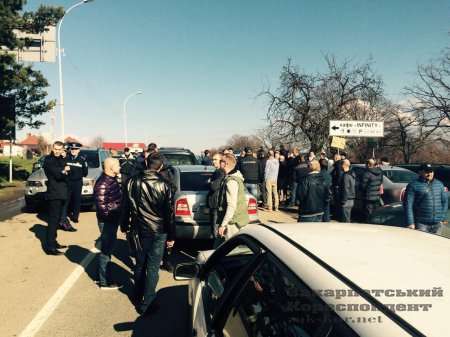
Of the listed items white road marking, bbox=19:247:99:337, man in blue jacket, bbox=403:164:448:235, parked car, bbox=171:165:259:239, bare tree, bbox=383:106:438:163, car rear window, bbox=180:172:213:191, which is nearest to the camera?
white road marking, bbox=19:247:99:337

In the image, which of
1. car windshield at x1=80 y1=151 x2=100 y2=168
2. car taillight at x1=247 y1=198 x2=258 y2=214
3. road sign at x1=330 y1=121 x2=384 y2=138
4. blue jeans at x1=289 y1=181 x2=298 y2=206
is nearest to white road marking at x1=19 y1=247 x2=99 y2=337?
car taillight at x1=247 y1=198 x2=258 y2=214

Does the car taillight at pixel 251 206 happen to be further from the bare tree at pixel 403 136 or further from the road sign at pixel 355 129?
the bare tree at pixel 403 136

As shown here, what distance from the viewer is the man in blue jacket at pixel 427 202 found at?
5.19 m

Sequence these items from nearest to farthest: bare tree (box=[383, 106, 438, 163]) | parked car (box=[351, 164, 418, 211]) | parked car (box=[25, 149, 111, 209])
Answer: parked car (box=[351, 164, 418, 211]) < parked car (box=[25, 149, 111, 209]) < bare tree (box=[383, 106, 438, 163])

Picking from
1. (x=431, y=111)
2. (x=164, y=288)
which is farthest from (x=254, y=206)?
(x=431, y=111)

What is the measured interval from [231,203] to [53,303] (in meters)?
2.55

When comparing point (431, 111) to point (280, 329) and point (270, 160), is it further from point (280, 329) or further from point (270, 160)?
point (280, 329)

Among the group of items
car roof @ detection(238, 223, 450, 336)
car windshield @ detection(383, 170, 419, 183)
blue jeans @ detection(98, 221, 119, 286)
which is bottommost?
blue jeans @ detection(98, 221, 119, 286)

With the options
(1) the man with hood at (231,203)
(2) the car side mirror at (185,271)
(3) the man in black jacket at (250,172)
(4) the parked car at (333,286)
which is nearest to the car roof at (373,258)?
(4) the parked car at (333,286)

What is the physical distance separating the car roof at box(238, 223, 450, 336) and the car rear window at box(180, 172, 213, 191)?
447 cm

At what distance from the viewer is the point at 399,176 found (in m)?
10.2

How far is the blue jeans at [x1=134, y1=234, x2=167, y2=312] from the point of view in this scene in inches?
153

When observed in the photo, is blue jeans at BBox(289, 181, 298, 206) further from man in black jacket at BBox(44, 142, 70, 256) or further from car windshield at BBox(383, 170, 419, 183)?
man in black jacket at BBox(44, 142, 70, 256)

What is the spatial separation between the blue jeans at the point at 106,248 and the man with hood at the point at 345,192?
16.6 ft
